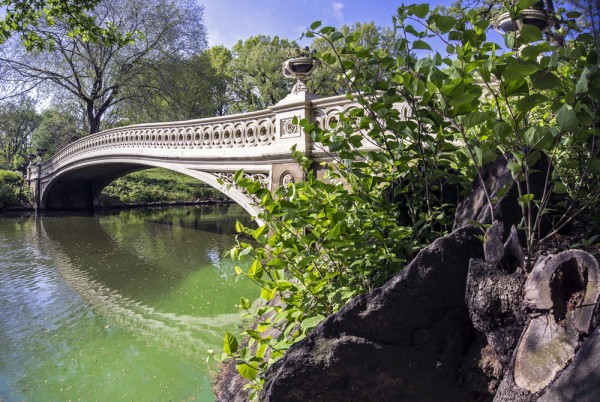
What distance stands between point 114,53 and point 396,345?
2275 cm

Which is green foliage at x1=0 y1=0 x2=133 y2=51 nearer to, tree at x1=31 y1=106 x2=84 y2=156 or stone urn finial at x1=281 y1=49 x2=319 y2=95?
stone urn finial at x1=281 y1=49 x2=319 y2=95

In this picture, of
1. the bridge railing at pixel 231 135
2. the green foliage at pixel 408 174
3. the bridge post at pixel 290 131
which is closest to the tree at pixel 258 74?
the bridge railing at pixel 231 135

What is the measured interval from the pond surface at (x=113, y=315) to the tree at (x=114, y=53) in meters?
Answer: 11.9

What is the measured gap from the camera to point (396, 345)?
1.44 meters

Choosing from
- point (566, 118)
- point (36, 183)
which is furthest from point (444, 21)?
point (36, 183)

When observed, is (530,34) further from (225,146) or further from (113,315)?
(225,146)

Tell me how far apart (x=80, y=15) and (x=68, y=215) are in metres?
14.4

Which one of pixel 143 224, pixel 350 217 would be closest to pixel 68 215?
pixel 143 224

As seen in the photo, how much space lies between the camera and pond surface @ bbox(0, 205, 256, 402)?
12.9ft

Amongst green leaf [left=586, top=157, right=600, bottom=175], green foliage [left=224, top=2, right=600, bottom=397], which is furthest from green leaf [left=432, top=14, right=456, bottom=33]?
green leaf [left=586, top=157, right=600, bottom=175]

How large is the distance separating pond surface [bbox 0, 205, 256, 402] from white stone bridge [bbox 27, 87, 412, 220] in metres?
1.61

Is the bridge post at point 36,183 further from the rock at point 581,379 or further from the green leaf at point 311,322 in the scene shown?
the rock at point 581,379

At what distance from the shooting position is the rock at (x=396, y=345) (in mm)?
1398

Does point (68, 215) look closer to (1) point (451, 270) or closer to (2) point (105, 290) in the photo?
(2) point (105, 290)
